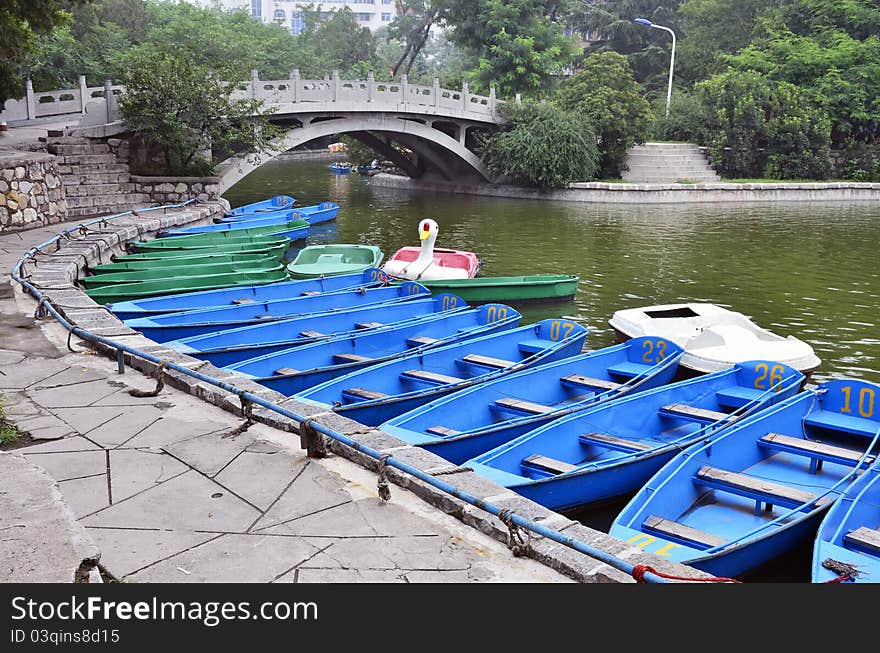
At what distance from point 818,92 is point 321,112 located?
2236 centimetres

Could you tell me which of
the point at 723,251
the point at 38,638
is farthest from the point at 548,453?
the point at 723,251

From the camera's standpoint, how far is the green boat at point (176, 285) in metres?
12.5

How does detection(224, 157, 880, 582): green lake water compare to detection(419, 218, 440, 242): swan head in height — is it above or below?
below

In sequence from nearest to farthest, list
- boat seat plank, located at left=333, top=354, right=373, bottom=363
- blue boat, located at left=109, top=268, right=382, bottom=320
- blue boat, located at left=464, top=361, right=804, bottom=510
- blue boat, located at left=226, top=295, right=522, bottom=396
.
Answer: blue boat, located at left=464, top=361, right=804, bottom=510 < blue boat, located at left=226, top=295, right=522, bottom=396 < boat seat plank, located at left=333, top=354, right=373, bottom=363 < blue boat, located at left=109, top=268, right=382, bottom=320

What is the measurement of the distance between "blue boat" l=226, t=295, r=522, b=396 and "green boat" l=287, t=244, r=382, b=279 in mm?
3762

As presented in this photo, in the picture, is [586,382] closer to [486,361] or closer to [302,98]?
[486,361]

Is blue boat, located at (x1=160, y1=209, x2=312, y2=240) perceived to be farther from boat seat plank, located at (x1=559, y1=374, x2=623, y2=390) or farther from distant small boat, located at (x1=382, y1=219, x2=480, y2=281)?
boat seat plank, located at (x1=559, y1=374, x2=623, y2=390)

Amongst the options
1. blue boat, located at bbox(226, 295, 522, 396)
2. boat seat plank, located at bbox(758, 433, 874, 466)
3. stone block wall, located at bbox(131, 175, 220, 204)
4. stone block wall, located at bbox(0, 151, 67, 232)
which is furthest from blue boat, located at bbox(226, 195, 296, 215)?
boat seat plank, located at bbox(758, 433, 874, 466)

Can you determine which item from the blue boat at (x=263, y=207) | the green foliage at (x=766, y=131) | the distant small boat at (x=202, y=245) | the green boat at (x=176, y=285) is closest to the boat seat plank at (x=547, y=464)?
the green boat at (x=176, y=285)

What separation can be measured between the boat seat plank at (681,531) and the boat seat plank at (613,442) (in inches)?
54.1

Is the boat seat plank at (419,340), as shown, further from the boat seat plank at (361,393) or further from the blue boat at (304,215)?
the blue boat at (304,215)

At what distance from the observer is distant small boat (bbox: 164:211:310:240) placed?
740 inches

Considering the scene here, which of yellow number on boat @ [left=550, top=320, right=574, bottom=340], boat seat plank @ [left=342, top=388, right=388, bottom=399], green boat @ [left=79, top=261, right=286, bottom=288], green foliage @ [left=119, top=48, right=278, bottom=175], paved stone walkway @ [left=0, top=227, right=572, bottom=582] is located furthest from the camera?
green foliage @ [left=119, top=48, right=278, bottom=175]

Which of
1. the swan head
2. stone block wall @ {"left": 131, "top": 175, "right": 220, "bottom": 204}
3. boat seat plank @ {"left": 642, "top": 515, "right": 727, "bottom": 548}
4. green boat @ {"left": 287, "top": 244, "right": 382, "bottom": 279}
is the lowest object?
boat seat plank @ {"left": 642, "top": 515, "right": 727, "bottom": 548}
